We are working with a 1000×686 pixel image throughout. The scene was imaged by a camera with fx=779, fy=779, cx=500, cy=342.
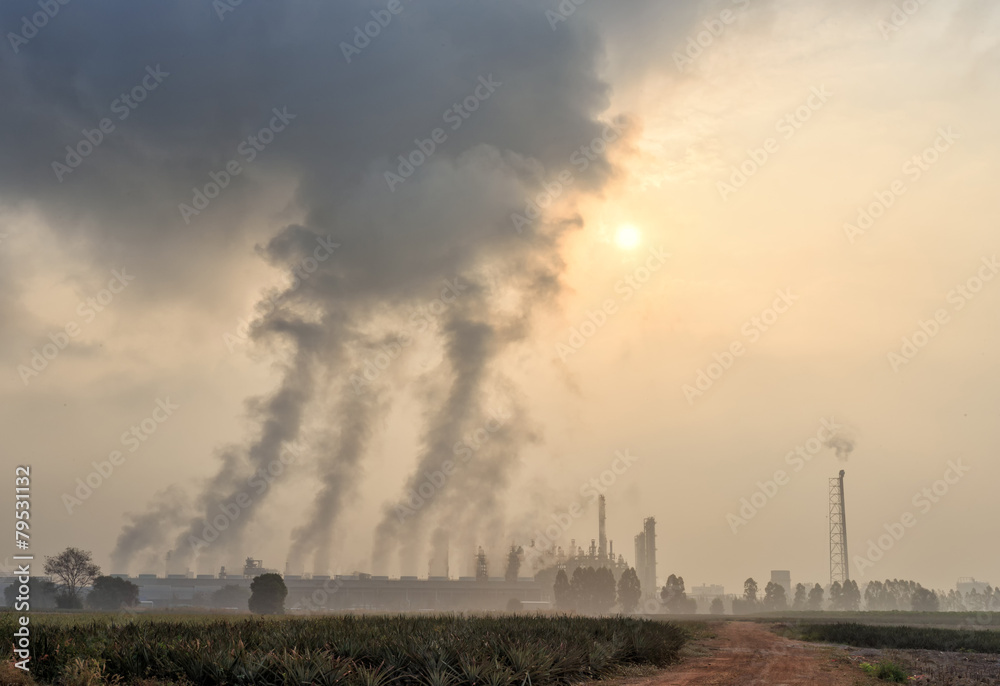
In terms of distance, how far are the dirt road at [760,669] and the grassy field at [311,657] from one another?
258cm

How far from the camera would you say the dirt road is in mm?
21812

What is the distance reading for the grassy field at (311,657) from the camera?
17.5 meters

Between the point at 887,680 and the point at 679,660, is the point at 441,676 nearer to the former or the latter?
the point at 887,680

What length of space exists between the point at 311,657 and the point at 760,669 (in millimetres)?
15399

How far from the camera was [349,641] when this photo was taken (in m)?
20.9

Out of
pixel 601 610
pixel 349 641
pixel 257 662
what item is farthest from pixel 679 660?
pixel 601 610

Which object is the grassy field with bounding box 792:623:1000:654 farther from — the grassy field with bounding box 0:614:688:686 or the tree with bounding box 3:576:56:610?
the tree with bounding box 3:576:56:610

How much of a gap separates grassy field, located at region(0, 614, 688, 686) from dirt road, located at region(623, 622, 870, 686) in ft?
8.47

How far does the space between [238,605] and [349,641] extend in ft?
548

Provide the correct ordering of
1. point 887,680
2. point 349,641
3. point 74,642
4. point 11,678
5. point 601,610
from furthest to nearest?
point 601,610, point 887,680, point 349,641, point 74,642, point 11,678

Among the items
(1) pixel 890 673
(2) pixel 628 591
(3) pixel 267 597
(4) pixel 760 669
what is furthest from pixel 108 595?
(1) pixel 890 673

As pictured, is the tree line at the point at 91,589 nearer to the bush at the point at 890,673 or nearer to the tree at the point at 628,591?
the tree at the point at 628,591

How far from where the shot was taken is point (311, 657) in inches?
711

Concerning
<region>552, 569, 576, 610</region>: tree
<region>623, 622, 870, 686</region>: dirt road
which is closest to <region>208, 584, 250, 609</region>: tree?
<region>552, 569, 576, 610</region>: tree
